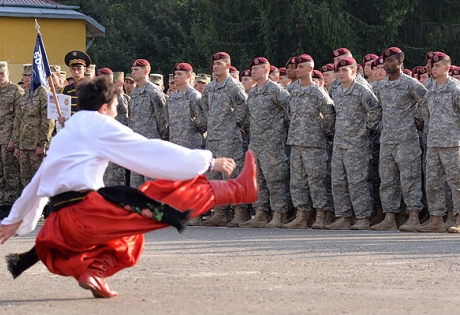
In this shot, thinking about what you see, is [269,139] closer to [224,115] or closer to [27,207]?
[224,115]

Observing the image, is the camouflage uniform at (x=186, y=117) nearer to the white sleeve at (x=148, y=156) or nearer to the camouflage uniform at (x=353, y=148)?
the camouflage uniform at (x=353, y=148)

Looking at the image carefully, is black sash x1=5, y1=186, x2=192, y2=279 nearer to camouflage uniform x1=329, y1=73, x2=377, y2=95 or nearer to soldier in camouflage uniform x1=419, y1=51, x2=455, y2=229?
soldier in camouflage uniform x1=419, y1=51, x2=455, y2=229

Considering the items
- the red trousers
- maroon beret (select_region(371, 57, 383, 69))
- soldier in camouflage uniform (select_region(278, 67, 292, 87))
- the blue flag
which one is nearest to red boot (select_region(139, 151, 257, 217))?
the red trousers

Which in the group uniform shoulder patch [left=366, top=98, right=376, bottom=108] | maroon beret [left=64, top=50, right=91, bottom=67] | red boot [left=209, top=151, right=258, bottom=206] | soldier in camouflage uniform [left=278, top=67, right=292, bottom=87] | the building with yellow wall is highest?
red boot [left=209, top=151, right=258, bottom=206]

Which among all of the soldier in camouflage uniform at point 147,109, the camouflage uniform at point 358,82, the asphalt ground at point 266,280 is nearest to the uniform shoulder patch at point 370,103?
the camouflage uniform at point 358,82

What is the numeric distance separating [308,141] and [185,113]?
2.15 metres

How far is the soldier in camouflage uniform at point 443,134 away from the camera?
13.5 metres

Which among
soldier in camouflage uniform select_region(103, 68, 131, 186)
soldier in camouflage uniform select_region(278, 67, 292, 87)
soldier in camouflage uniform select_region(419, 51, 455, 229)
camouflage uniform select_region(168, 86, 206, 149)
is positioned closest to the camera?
soldier in camouflage uniform select_region(419, 51, 455, 229)

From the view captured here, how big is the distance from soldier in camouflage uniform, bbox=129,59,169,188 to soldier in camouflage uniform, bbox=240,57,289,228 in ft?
5.88

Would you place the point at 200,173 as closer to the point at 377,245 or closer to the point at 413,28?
the point at 377,245

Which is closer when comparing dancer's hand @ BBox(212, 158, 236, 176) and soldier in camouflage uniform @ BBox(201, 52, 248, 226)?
dancer's hand @ BBox(212, 158, 236, 176)

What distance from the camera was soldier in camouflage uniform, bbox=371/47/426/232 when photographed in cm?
1388

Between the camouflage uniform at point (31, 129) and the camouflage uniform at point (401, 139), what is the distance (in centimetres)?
522

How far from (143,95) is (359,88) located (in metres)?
3.67
